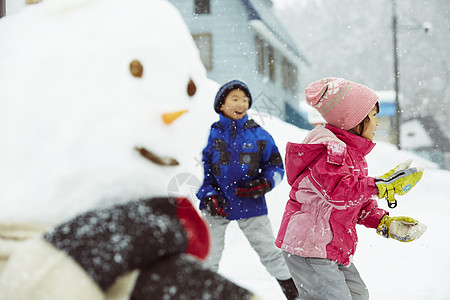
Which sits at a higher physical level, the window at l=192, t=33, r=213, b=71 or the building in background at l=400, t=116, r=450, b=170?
the window at l=192, t=33, r=213, b=71

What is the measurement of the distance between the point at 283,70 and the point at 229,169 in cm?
1457

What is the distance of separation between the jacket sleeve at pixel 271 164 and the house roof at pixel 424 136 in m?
32.2

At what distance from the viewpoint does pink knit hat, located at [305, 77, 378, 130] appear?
248cm

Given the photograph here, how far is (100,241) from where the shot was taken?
1189 mm

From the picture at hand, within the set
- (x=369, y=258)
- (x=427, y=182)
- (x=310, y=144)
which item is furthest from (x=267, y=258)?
(x=427, y=182)

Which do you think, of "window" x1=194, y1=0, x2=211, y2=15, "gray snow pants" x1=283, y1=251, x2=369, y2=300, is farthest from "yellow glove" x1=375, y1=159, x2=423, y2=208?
"window" x1=194, y1=0, x2=211, y2=15

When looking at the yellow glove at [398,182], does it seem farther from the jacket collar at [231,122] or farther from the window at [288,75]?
the window at [288,75]

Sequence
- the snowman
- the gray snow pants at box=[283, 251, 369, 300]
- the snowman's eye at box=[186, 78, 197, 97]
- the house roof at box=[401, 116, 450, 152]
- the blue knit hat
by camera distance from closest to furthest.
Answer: the snowman
the snowman's eye at box=[186, 78, 197, 97]
the gray snow pants at box=[283, 251, 369, 300]
the blue knit hat
the house roof at box=[401, 116, 450, 152]

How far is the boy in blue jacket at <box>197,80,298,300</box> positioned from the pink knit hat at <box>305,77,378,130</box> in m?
0.70

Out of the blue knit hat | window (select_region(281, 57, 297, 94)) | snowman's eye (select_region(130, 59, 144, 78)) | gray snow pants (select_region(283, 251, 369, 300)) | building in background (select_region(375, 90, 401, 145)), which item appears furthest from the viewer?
building in background (select_region(375, 90, 401, 145))

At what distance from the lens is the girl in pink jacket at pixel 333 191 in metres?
2.29

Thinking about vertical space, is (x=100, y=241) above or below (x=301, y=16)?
above

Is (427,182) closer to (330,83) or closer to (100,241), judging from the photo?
(330,83)

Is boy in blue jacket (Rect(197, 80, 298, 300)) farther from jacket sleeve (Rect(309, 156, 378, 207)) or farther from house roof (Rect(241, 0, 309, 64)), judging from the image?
house roof (Rect(241, 0, 309, 64))
